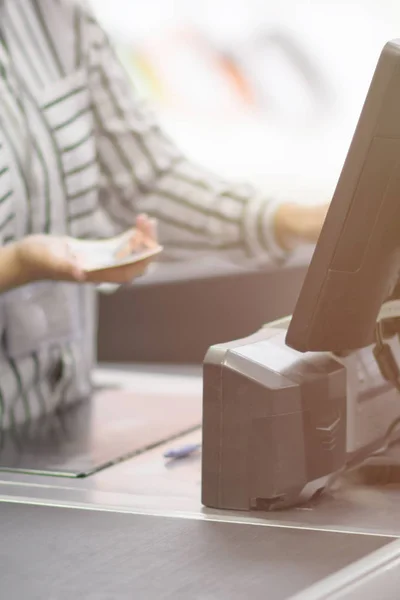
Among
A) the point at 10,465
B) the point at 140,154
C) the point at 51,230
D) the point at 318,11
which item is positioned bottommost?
the point at 10,465

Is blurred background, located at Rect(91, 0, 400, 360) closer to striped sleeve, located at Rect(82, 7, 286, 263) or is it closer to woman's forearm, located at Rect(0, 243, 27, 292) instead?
striped sleeve, located at Rect(82, 7, 286, 263)

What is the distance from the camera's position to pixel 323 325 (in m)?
0.82

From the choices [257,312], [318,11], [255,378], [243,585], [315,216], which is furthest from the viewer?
[257,312]

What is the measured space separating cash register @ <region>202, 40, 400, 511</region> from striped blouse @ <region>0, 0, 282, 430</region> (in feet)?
1.74

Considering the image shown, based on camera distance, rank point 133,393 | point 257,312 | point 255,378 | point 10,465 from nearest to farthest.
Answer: point 255,378, point 10,465, point 133,393, point 257,312

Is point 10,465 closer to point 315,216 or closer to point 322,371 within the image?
point 322,371

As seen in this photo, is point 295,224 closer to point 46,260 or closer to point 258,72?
point 46,260

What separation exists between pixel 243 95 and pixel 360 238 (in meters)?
1.86

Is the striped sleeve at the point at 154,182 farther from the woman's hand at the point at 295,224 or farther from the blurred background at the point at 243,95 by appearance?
the blurred background at the point at 243,95

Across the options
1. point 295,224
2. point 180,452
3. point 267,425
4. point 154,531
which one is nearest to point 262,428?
point 267,425

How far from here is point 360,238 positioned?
0.78m

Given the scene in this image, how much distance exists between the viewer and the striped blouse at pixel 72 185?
1.32 metres

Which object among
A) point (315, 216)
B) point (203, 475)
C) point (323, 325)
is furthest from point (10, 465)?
point (315, 216)

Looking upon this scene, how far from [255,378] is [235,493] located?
0.10 m
